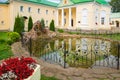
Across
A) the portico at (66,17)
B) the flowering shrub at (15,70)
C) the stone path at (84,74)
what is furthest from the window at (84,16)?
the flowering shrub at (15,70)

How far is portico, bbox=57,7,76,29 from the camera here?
137 ft

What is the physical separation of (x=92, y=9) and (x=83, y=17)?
2749 mm

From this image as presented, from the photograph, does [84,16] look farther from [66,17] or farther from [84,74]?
[84,74]

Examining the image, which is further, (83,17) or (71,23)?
(71,23)

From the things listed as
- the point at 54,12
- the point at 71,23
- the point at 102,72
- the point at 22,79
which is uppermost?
the point at 54,12

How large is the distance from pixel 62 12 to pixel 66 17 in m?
3.04

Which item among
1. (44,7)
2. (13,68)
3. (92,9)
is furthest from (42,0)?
(13,68)

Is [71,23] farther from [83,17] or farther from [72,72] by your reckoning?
[72,72]

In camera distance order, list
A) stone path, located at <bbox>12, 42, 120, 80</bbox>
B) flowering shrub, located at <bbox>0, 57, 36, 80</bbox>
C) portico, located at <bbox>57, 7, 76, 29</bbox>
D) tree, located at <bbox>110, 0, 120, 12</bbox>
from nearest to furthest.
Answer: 1. flowering shrub, located at <bbox>0, 57, 36, 80</bbox>
2. stone path, located at <bbox>12, 42, 120, 80</bbox>
3. portico, located at <bbox>57, 7, 76, 29</bbox>
4. tree, located at <bbox>110, 0, 120, 12</bbox>

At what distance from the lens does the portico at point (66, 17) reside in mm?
41725

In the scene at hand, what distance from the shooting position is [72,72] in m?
7.46

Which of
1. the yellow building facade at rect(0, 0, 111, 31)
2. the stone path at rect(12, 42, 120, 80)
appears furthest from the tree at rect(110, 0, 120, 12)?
the stone path at rect(12, 42, 120, 80)

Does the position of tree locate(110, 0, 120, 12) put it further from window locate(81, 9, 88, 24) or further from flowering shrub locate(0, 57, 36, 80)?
flowering shrub locate(0, 57, 36, 80)

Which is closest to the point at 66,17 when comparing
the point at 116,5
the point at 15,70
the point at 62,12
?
the point at 62,12
